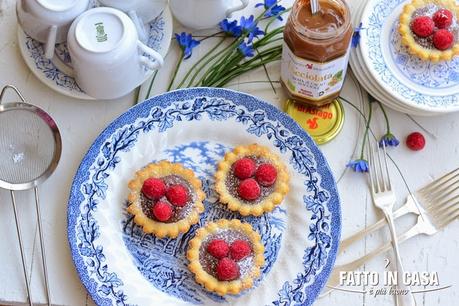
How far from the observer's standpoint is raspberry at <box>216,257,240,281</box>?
3.54 feet

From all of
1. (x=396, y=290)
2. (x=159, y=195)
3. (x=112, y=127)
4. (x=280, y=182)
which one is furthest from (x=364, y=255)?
(x=112, y=127)

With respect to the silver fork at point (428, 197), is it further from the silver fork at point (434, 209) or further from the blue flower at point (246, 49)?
the blue flower at point (246, 49)

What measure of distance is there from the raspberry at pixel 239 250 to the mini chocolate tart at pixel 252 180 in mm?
60

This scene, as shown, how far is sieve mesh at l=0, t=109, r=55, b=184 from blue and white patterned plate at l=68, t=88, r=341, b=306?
8cm

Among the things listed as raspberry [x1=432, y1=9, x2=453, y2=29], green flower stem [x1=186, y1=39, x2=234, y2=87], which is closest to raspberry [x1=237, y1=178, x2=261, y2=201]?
green flower stem [x1=186, y1=39, x2=234, y2=87]

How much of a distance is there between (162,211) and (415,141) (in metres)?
0.45

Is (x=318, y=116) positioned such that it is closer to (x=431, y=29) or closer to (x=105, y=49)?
(x=431, y=29)

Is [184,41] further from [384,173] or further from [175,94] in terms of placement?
[384,173]

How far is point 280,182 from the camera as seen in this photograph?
116 cm

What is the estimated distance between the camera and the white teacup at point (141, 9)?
3.86 ft

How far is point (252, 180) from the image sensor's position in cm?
116

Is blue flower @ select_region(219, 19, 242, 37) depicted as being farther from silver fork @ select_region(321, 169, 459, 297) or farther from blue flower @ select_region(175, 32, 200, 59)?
silver fork @ select_region(321, 169, 459, 297)

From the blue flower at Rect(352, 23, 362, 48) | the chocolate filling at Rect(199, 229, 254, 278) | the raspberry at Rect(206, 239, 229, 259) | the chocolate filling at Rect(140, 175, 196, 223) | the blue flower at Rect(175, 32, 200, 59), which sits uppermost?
the blue flower at Rect(352, 23, 362, 48)

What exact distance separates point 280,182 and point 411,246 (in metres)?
0.24
